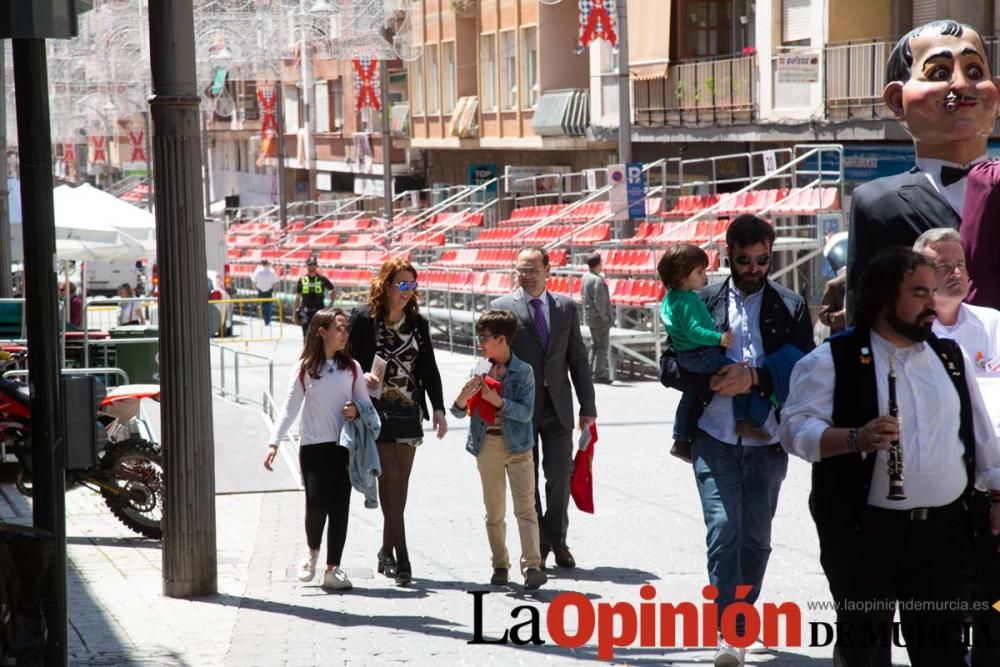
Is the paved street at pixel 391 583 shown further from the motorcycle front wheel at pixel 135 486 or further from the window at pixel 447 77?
the window at pixel 447 77

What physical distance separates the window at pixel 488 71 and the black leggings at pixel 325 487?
40.2m

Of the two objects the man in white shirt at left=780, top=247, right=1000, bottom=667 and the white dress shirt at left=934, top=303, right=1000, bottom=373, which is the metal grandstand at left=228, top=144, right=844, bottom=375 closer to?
the white dress shirt at left=934, top=303, right=1000, bottom=373

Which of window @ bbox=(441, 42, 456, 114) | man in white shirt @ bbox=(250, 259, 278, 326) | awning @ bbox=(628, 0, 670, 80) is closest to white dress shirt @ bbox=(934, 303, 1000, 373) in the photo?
awning @ bbox=(628, 0, 670, 80)

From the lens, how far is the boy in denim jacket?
918 centimetres

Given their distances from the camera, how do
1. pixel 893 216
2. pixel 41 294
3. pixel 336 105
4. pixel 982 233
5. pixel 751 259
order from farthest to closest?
1. pixel 336 105
2. pixel 751 259
3. pixel 41 294
4. pixel 893 216
5. pixel 982 233

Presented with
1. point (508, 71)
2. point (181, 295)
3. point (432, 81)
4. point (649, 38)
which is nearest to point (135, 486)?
point (181, 295)

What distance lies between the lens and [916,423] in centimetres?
511

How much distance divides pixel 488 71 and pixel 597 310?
28086mm

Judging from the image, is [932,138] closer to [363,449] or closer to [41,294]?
[41,294]

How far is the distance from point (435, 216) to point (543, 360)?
1512 inches

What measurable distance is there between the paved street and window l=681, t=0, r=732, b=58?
2370 cm

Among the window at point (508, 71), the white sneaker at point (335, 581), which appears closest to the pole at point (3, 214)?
the white sneaker at point (335, 581)

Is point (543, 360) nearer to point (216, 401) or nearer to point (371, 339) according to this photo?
point (371, 339)

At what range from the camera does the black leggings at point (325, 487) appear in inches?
373
